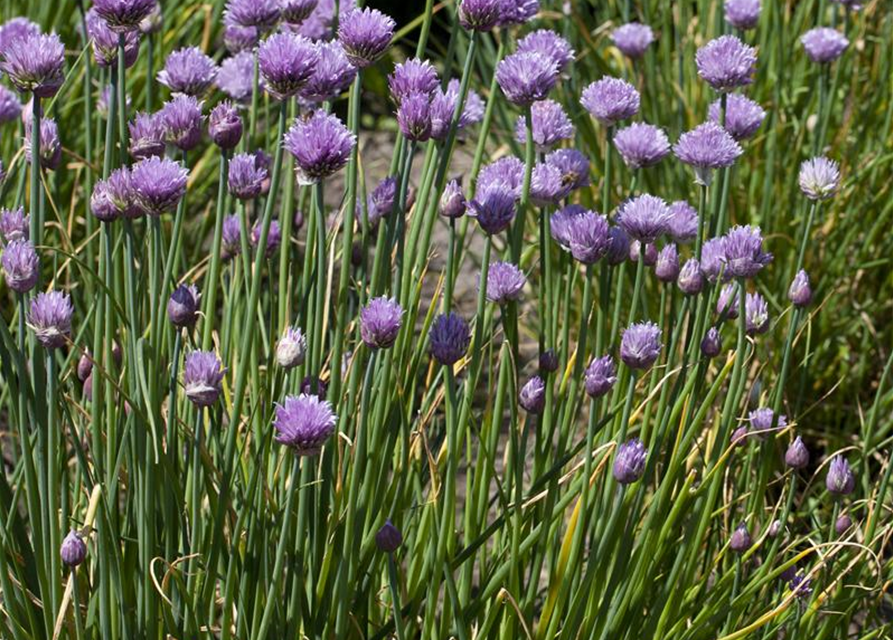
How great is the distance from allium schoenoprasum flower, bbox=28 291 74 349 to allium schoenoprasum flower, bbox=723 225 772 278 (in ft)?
2.61

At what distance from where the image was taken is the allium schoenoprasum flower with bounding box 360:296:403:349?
1331 mm

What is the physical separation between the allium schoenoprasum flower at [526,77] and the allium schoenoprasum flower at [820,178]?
18.3 inches

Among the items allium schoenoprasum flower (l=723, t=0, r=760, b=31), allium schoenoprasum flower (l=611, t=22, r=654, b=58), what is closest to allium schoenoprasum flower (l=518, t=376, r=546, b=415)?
allium schoenoprasum flower (l=723, t=0, r=760, b=31)

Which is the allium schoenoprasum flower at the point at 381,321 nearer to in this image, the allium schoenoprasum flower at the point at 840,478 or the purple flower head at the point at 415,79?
the purple flower head at the point at 415,79

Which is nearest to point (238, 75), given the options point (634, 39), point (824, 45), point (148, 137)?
point (148, 137)

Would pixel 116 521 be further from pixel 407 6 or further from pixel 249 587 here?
pixel 407 6

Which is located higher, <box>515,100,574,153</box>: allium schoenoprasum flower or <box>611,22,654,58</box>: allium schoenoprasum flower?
<box>515,100,574,153</box>: allium schoenoprasum flower

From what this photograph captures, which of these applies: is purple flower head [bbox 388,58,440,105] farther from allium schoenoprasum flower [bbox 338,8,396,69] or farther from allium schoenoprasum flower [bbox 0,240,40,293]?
allium schoenoprasum flower [bbox 0,240,40,293]

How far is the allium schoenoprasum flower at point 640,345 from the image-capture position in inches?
59.0

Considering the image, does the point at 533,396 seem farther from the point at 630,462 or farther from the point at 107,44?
the point at 107,44

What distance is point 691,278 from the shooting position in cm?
162

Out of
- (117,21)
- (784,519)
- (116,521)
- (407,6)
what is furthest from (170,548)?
(407,6)

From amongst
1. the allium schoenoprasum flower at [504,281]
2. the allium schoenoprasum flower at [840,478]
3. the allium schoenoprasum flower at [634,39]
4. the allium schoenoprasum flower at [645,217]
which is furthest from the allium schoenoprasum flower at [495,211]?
the allium schoenoprasum flower at [634,39]

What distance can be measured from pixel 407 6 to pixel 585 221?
13.7 ft
